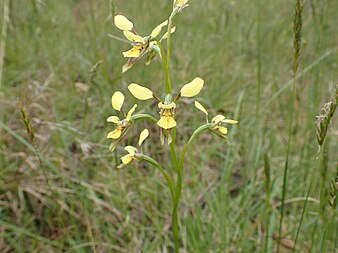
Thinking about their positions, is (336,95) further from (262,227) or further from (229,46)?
(229,46)

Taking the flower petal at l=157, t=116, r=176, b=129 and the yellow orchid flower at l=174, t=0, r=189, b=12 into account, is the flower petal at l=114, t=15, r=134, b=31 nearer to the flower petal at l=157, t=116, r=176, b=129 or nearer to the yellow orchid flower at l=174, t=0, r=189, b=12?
the yellow orchid flower at l=174, t=0, r=189, b=12

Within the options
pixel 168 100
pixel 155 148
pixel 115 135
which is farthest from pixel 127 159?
pixel 155 148

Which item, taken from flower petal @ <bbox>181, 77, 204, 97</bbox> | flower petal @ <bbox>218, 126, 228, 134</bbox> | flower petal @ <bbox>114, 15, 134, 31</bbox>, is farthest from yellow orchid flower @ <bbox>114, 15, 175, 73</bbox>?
flower petal @ <bbox>218, 126, 228, 134</bbox>

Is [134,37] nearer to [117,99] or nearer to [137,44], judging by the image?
[137,44]

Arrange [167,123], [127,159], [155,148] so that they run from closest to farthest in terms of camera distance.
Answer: [167,123]
[127,159]
[155,148]

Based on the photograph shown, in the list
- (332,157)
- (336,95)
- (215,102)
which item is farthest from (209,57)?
(336,95)

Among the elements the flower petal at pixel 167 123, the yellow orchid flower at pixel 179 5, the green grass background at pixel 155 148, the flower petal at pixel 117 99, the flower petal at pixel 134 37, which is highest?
the yellow orchid flower at pixel 179 5

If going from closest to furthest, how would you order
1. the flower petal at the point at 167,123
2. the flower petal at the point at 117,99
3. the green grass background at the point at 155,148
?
the flower petal at the point at 167,123
the flower petal at the point at 117,99
the green grass background at the point at 155,148

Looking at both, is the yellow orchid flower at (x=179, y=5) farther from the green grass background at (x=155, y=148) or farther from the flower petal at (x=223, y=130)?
the green grass background at (x=155, y=148)

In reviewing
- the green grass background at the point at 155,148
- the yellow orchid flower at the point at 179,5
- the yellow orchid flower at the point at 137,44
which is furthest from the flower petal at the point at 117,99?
the green grass background at the point at 155,148
